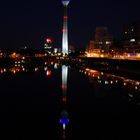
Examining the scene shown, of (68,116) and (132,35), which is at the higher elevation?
(132,35)

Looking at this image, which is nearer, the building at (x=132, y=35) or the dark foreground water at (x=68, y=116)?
the dark foreground water at (x=68, y=116)

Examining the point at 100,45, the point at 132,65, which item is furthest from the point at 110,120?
the point at 100,45

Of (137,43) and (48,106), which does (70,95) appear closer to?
(48,106)

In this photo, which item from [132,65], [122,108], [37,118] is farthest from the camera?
[132,65]

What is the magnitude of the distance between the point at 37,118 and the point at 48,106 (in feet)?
13.3

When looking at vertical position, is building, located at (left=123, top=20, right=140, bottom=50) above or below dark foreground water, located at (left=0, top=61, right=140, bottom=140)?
above

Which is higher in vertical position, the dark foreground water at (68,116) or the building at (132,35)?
the building at (132,35)

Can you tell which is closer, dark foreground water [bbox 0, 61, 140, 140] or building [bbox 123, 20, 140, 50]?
dark foreground water [bbox 0, 61, 140, 140]

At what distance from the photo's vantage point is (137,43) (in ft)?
369

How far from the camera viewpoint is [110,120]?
15789 millimetres

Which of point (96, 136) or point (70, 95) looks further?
point (70, 95)

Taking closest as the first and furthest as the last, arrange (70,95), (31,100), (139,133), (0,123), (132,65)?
(139,133)
(0,123)
(31,100)
(70,95)
(132,65)

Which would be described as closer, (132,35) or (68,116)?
(68,116)

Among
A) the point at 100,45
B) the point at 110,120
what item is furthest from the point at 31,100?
the point at 100,45
